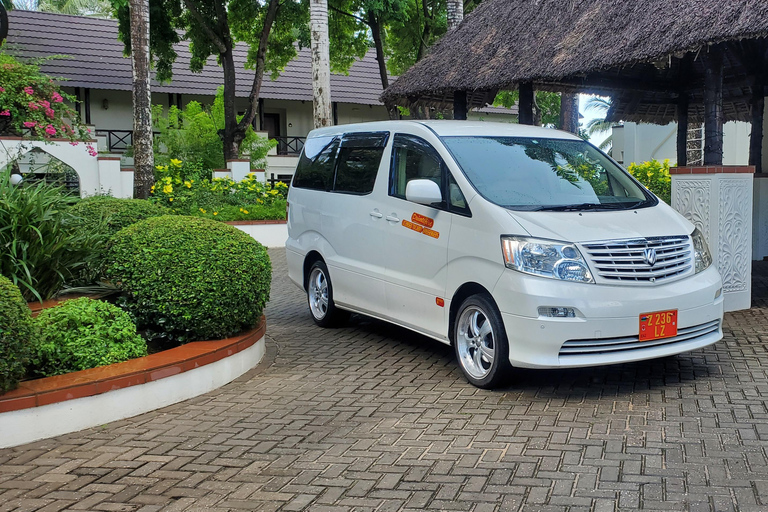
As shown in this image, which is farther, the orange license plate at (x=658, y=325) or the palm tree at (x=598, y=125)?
the palm tree at (x=598, y=125)

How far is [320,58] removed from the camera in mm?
16141

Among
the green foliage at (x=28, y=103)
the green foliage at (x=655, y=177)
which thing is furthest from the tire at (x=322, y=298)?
the green foliage at (x=655, y=177)

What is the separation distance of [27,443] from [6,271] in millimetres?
1980

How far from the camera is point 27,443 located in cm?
502

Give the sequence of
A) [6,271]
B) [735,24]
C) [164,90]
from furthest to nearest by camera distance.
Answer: [164,90], [735,24], [6,271]

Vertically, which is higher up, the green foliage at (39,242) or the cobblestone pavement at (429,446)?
the green foliage at (39,242)

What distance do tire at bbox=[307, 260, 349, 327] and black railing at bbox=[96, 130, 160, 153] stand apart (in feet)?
75.6

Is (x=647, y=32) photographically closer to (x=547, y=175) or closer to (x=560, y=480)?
(x=547, y=175)

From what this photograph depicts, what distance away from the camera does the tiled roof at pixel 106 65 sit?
98.3 ft

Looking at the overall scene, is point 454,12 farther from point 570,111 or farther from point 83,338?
point 83,338

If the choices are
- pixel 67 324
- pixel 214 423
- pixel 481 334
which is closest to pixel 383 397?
pixel 481 334

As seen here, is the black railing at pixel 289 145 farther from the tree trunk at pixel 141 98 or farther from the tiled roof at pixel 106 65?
the tree trunk at pixel 141 98

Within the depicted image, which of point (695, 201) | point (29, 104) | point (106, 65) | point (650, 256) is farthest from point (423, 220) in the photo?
point (106, 65)

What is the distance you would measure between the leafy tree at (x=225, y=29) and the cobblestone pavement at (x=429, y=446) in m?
17.6
